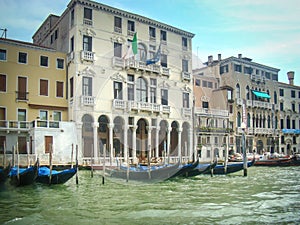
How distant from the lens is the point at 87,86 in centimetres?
1360

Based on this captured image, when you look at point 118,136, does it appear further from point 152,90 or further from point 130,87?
point 152,90

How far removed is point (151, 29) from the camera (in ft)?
51.6

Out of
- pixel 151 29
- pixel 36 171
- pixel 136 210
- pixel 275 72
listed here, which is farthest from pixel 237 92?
pixel 136 210

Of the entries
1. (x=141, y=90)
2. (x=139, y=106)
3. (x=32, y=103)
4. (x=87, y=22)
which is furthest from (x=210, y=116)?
(x=32, y=103)

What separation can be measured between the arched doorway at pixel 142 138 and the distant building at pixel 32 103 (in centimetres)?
330

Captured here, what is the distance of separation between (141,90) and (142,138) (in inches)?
82.1

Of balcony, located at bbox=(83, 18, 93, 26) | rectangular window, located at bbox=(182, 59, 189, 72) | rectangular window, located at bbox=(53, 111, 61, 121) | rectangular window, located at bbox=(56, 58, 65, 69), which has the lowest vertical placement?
rectangular window, located at bbox=(53, 111, 61, 121)

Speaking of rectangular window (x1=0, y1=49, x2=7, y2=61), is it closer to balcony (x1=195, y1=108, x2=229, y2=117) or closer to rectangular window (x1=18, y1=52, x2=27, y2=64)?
rectangular window (x1=18, y1=52, x2=27, y2=64)

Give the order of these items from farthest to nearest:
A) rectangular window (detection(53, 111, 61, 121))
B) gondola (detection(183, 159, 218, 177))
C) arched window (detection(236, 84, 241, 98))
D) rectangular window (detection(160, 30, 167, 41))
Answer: arched window (detection(236, 84, 241, 98)), rectangular window (detection(160, 30, 167, 41)), rectangular window (detection(53, 111, 61, 121)), gondola (detection(183, 159, 218, 177))

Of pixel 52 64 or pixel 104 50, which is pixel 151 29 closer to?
pixel 104 50

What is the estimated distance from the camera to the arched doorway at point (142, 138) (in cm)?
1541

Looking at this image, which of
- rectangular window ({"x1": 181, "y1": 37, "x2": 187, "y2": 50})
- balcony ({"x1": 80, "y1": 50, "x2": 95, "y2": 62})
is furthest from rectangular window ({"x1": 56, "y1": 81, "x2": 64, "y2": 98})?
rectangular window ({"x1": 181, "y1": 37, "x2": 187, "y2": 50})

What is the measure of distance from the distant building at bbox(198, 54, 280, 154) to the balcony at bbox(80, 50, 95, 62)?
28.1ft

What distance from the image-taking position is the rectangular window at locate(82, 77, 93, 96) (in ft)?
44.2
